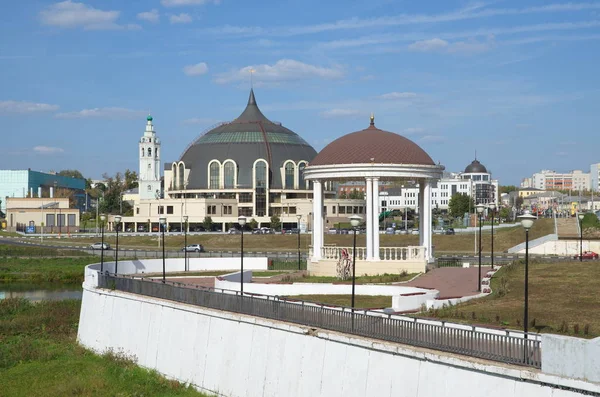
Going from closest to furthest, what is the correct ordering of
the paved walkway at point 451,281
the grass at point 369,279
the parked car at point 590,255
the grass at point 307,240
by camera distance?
the paved walkway at point 451,281, the grass at point 369,279, the parked car at point 590,255, the grass at point 307,240

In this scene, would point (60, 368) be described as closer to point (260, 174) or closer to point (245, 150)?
point (260, 174)

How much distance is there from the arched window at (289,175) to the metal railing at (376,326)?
344 ft

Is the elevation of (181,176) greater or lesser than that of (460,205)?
greater

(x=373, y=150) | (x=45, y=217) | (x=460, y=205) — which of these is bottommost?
(x=45, y=217)

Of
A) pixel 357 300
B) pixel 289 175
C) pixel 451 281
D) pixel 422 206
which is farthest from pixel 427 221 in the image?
pixel 289 175

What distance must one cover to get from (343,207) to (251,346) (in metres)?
112

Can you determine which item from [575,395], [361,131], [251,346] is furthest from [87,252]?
[575,395]

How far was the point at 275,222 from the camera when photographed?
12888 cm

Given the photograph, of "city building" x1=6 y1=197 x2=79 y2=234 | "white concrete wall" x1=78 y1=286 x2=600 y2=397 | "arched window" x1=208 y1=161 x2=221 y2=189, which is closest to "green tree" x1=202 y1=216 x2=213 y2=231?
"arched window" x1=208 y1=161 x2=221 y2=189

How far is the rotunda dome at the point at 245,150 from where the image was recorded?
136 m

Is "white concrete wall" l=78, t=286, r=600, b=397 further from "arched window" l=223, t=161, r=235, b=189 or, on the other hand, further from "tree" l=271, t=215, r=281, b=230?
"arched window" l=223, t=161, r=235, b=189

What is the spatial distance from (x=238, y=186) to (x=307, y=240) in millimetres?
37274

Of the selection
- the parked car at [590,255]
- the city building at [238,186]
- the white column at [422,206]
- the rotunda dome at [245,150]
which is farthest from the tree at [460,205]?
the white column at [422,206]

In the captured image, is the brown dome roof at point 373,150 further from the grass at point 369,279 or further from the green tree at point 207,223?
the green tree at point 207,223
